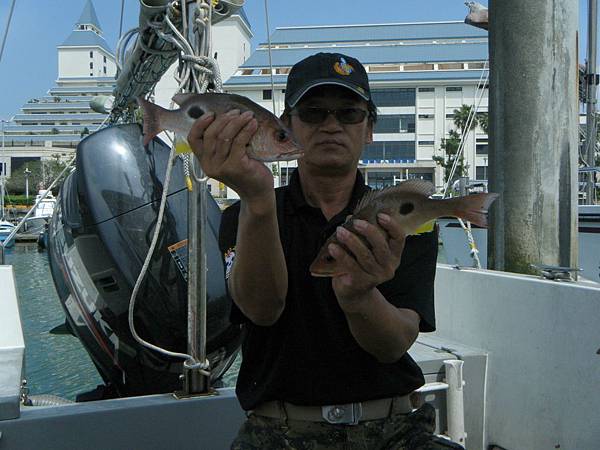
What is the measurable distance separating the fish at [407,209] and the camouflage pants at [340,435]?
1.89 feet

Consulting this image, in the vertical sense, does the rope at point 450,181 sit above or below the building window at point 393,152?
below

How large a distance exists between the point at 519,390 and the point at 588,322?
63cm

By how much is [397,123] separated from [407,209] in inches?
3464

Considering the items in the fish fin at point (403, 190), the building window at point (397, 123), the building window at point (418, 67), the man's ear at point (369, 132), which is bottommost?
the fish fin at point (403, 190)

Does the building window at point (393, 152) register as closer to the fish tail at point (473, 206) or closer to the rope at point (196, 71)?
the rope at point (196, 71)

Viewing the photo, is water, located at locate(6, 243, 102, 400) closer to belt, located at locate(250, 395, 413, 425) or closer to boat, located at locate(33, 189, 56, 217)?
boat, located at locate(33, 189, 56, 217)

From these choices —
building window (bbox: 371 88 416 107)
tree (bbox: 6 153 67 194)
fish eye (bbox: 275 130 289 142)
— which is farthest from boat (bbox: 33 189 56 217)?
building window (bbox: 371 88 416 107)

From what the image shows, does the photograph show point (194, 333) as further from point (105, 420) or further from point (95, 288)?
point (95, 288)

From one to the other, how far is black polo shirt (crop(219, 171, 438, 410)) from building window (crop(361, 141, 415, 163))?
8504 cm

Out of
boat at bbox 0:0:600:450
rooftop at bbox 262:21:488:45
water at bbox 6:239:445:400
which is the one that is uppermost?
rooftop at bbox 262:21:488:45

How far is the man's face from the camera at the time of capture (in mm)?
2023

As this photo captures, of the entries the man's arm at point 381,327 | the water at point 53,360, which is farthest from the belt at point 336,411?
the water at point 53,360

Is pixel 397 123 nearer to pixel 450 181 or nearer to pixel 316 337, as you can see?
pixel 450 181

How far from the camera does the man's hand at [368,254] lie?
1599 mm
